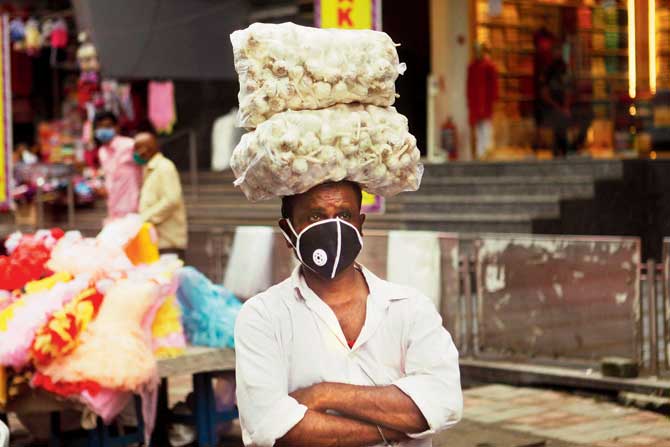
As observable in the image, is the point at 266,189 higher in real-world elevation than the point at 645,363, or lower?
higher

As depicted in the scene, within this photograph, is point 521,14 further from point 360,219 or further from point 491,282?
point 360,219

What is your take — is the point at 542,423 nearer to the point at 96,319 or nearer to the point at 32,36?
the point at 96,319

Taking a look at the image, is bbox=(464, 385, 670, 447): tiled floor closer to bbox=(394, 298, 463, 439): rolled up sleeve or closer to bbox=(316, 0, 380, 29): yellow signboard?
bbox=(316, 0, 380, 29): yellow signboard

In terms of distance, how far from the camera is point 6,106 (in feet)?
45.2

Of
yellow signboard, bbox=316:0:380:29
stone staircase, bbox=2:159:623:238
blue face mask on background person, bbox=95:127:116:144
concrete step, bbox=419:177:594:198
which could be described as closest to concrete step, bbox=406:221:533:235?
stone staircase, bbox=2:159:623:238

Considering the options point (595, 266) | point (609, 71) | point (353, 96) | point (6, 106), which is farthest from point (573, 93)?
point (353, 96)

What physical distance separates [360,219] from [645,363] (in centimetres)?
653

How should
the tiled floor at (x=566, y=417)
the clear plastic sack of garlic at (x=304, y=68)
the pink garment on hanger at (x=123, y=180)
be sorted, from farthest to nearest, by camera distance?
the pink garment on hanger at (x=123, y=180) → the tiled floor at (x=566, y=417) → the clear plastic sack of garlic at (x=304, y=68)

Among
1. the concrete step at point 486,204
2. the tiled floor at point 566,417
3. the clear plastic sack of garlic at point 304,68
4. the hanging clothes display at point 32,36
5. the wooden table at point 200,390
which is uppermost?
the hanging clothes display at point 32,36

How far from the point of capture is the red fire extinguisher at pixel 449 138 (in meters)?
20.9

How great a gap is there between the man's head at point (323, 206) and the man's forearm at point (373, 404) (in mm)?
457

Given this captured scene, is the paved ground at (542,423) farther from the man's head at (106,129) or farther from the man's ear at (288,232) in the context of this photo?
the man's head at (106,129)

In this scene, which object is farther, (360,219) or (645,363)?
(645,363)

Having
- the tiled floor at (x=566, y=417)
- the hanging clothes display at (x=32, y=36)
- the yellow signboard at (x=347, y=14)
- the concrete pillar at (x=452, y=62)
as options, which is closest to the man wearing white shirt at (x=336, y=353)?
the tiled floor at (x=566, y=417)
